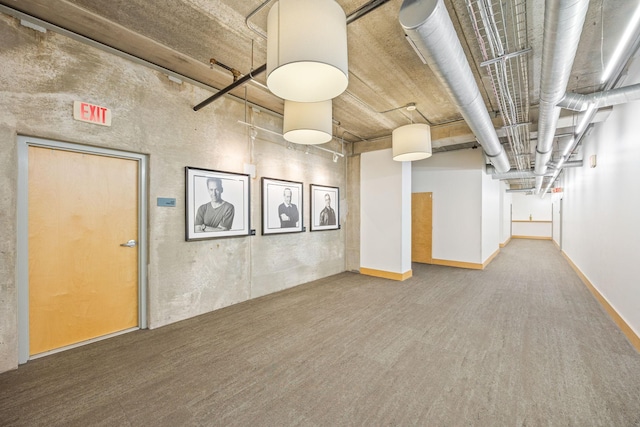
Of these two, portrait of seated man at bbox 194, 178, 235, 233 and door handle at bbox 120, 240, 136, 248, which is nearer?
door handle at bbox 120, 240, 136, 248

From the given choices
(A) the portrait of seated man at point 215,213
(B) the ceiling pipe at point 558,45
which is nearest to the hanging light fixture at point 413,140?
(B) the ceiling pipe at point 558,45

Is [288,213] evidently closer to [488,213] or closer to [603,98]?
[603,98]

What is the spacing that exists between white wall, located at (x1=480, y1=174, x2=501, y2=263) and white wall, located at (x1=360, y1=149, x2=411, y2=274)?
267 cm

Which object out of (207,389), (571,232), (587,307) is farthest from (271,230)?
(571,232)

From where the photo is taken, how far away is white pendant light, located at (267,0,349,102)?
1.72 m

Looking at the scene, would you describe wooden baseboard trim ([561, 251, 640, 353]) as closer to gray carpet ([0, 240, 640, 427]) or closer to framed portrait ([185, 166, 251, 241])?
gray carpet ([0, 240, 640, 427])

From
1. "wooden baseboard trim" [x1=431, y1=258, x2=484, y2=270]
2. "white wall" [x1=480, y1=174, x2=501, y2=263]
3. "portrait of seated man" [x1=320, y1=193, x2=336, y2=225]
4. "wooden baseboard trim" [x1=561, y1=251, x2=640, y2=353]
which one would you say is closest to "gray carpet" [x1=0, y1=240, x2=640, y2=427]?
"wooden baseboard trim" [x1=561, y1=251, x2=640, y2=353]

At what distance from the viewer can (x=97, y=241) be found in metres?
3.06

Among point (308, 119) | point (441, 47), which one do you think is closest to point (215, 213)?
point (308, 119)

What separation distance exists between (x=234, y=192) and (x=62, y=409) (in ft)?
9.65

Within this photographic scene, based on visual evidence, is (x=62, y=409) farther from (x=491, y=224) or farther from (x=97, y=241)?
(x=491, y=224)

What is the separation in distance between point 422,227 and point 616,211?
452 centimetres

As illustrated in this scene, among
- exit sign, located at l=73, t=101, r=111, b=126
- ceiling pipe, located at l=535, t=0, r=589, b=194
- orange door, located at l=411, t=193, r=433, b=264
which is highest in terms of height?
ceiling pipe, located at l=535, t=0, r=589, b=194

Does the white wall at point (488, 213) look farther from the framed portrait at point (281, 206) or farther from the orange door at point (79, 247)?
the orange door at point (79, 247)
